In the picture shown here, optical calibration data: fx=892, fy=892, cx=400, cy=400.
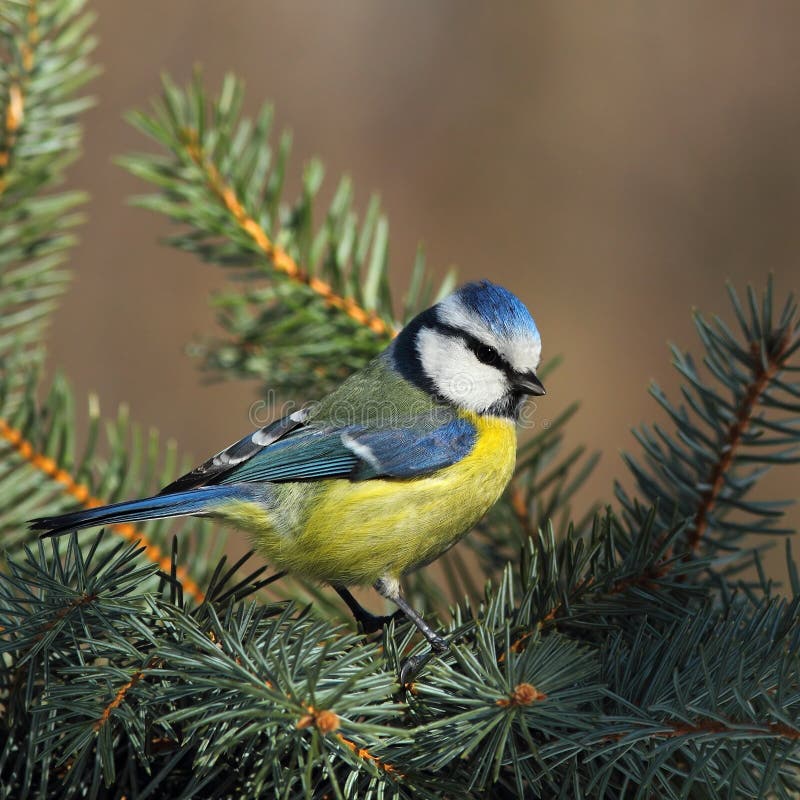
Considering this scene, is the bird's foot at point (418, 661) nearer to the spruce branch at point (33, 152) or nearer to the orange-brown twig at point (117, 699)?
the orange-brown twig at point (117, 699)

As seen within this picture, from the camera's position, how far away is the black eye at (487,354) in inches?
52.1

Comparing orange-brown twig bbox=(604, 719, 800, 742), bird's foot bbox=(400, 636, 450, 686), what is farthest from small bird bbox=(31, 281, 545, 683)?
orange-brown twig bbox=(604, 719, 800, 742)

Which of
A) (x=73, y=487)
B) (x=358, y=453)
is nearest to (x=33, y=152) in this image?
(x=73, y=487)

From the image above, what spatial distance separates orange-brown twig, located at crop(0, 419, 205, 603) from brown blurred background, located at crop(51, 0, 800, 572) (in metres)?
1.11

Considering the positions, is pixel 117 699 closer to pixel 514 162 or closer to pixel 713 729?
pixel 713 729

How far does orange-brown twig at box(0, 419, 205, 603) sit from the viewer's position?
1.02m

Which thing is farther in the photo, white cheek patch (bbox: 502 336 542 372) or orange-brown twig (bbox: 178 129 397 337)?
white cheek patch (bbox: 502 336 542 372)

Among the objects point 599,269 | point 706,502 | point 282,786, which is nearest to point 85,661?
point 282,786

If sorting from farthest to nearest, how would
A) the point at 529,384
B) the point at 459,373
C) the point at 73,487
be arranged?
the point at 459,373 < the point at 529,384 < the point at 73,487

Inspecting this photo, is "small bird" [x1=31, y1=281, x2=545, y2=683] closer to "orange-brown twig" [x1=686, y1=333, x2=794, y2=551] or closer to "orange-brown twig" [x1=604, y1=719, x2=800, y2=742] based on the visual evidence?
"orange-brown twig" [x1=686, y1=333, x2=794, y2=551]

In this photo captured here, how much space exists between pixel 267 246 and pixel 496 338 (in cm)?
36

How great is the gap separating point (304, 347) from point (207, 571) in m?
0.32

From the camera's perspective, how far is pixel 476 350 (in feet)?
4.45

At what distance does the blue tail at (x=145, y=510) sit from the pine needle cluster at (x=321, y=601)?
0.12ft
